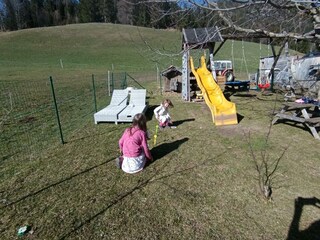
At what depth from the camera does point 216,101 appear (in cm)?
920

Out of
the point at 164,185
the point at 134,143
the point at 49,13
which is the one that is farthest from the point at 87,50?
the point at 49,13

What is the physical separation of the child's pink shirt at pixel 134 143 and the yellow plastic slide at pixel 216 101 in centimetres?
357

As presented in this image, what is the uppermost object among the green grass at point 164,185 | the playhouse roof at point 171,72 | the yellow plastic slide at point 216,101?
the playhouse roof at point 171,72

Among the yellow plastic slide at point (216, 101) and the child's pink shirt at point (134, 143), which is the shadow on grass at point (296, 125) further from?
the child's pink shirt at point (134, 143)

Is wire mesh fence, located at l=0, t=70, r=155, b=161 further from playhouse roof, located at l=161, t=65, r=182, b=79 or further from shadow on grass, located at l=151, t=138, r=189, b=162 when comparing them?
playhouse roof, located at l=161, t=65, r=182, b=79

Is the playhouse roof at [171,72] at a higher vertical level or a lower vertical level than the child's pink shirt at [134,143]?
higher

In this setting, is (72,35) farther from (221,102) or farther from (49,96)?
(221,102)

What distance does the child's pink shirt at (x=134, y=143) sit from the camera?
4.46 metres

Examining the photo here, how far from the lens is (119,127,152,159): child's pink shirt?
4457 millimetres

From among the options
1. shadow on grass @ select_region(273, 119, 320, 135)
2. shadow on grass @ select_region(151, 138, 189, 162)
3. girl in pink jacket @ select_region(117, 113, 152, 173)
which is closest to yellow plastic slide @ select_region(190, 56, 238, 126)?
shadow on grass @ select_region(273, 119, 320, 135)

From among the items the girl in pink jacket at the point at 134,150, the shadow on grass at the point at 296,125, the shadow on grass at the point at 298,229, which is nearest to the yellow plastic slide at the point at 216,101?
the shadow on grass at the point at 296,125

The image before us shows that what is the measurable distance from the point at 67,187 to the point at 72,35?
55.2 m

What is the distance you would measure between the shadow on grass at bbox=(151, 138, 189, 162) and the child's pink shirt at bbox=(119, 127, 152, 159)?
2.18ft

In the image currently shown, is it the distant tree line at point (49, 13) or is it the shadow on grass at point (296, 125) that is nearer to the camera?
A: the shadow on grass at point (296, 125)
